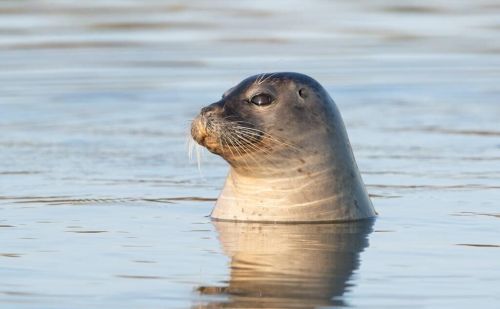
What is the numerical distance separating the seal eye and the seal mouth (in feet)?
0.64

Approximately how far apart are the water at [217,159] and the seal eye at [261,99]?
69cm

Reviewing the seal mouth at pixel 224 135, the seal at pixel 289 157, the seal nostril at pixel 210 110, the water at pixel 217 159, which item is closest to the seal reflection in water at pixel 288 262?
the water at pixel 217 159

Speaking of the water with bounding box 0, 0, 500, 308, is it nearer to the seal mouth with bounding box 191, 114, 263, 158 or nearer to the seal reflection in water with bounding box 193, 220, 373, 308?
the seal reflection in water with bounding box 193, 220, 373, 308

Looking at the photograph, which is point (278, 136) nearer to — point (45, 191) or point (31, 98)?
point (45, 191)

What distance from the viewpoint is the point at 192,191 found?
39.4 ft

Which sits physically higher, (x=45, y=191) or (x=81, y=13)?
(x=81, y=13)

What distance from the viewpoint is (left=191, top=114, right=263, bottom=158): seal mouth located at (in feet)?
33.4

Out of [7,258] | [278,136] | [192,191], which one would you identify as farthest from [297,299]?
[192,191]

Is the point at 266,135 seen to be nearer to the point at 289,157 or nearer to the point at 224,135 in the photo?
the point at 289,157

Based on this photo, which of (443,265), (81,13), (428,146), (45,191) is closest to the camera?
(443,265)

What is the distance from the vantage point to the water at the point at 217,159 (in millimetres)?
8500

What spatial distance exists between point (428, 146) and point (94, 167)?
2.62 meters

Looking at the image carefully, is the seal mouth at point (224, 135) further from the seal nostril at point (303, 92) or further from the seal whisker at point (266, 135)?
the seal nostril at point (303, 92)

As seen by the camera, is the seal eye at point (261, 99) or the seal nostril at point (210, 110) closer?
the seal nostril at point (210, 110)
